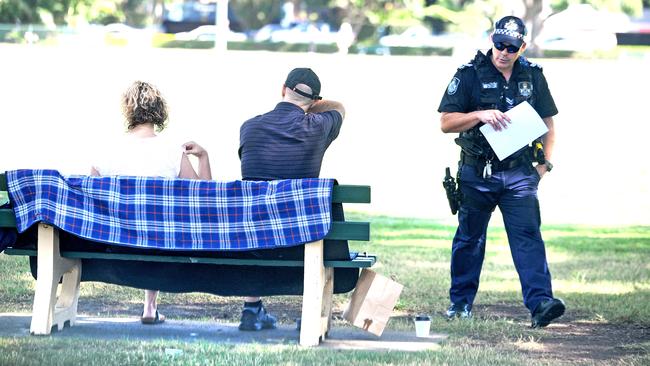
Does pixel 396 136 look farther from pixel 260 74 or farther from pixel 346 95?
pixel 260 74

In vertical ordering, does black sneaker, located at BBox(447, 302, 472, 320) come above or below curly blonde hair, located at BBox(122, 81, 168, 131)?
below

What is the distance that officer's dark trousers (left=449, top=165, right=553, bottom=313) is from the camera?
7.95 metres

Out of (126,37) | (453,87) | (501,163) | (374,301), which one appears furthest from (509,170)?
(126,37)

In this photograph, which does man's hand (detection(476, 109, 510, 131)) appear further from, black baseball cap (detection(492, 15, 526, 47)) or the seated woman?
the seated woman

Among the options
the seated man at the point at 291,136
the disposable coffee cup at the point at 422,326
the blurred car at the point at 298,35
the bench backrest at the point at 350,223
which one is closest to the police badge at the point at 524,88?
the seated man at the point at 291,136

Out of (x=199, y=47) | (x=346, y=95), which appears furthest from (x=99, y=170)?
(x=199, y=47)

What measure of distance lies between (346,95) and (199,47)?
1385cm

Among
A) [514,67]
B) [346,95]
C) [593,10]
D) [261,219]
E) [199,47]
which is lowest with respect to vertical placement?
[261,219]

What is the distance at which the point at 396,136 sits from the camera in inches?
914

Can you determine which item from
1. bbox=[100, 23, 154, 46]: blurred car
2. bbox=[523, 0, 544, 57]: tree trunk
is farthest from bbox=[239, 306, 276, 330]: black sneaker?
bbox=[523, 0, 544, 57]: tree trunk

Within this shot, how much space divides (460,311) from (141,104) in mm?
2467

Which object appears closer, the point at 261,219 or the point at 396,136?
the point at 261,219

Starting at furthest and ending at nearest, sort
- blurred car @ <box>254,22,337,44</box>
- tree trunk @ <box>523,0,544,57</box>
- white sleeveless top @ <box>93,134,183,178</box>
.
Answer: tree trunk @ <box>523,0,544,57</box>
blurred car @ <box>254,22,337,44</box>
white sleeveless top @ <box>93,134,183,178</box>

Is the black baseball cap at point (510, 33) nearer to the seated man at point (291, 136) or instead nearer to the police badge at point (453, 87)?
the police badge at point (453, 87)
